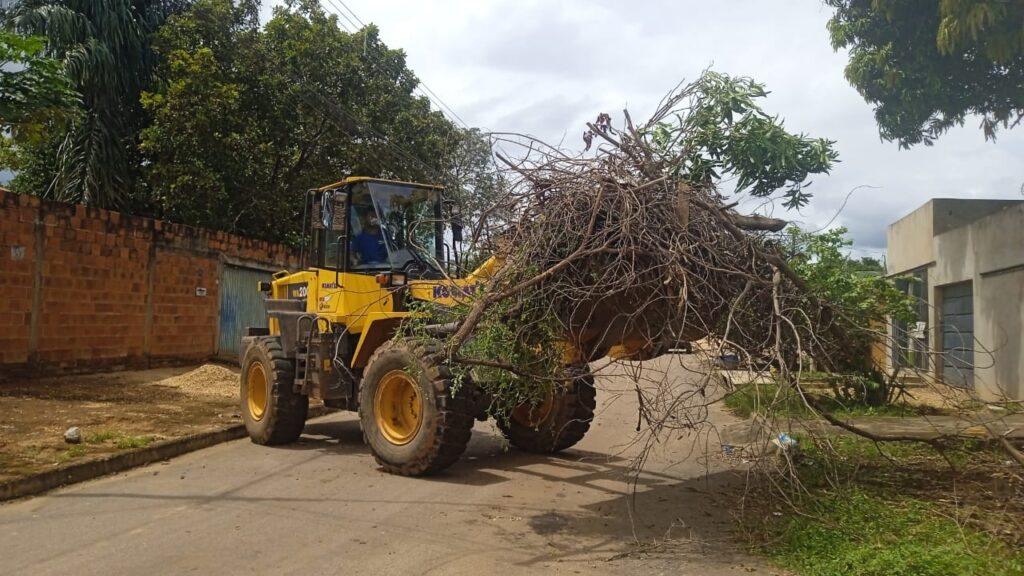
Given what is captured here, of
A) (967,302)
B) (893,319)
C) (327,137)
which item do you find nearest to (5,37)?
(327,137)

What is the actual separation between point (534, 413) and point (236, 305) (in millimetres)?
11191

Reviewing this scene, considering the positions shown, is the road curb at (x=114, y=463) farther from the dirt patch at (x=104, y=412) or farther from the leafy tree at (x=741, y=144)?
the leafy tree at (x=741, y=144)

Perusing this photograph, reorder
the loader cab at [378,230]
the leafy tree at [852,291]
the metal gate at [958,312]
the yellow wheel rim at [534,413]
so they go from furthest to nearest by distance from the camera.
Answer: the metal gate at [958,312]
the loader cab at [378,230]
the yellow wheel rim at [534,413]
the leafy tree at [852,291]

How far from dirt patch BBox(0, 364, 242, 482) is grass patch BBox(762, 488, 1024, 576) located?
6.59 m

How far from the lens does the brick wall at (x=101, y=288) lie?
12.3 meters

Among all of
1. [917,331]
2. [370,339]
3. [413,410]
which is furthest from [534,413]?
[917,331]

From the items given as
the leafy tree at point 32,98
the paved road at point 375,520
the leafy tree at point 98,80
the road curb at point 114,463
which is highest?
the leafy tree at point 98,80

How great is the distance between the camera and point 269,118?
1850cm

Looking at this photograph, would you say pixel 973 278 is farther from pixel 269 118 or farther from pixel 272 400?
pixel 269 118

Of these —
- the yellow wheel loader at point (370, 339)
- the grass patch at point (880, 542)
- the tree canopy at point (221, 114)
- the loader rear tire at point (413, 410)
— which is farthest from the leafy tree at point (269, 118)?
the grass patch at point (880, 542)

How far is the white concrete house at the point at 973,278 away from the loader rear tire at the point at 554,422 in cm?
456

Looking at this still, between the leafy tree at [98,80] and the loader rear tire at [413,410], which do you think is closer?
the loader rear tire at [413,410]

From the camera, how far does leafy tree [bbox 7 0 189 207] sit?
16.1 meters

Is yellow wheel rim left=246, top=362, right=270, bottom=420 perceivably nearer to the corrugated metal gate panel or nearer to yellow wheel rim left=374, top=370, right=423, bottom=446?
yellow wheel rim left=374, top=370, right=423, bottom=446
